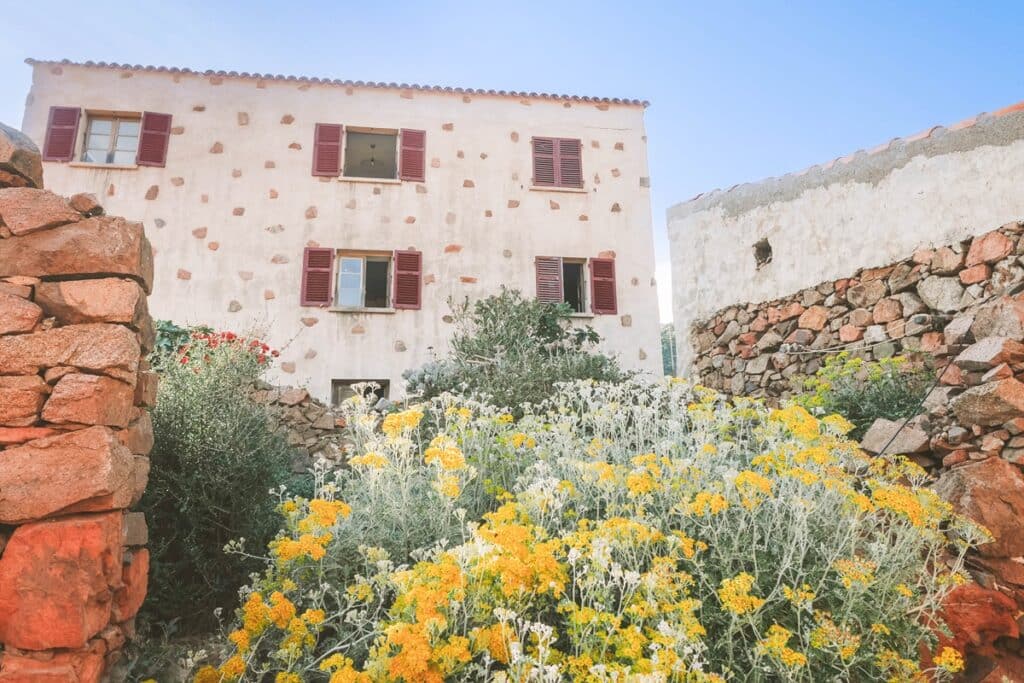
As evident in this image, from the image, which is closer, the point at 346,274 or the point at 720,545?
the point at 720,545

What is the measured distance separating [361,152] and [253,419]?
9.00 metres

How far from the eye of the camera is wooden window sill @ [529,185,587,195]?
37.6 ft

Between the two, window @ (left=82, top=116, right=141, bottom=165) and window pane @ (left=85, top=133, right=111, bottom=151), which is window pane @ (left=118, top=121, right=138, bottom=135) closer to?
window @ (left=82, top=116, right=141, bottom=165)

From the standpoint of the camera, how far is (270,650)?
2.71 m

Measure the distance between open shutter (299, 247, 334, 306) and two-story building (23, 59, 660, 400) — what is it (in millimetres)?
25

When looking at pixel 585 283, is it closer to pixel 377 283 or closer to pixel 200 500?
pixel 377 283

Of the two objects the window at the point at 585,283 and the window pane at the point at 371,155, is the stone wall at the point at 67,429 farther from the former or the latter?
the window pane at the point at 371,155

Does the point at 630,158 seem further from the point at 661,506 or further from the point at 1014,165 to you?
the point at 661,506

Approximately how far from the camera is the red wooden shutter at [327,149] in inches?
433

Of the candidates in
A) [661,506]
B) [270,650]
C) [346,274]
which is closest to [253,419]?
[270,650]

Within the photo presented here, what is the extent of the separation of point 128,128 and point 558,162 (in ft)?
26.1

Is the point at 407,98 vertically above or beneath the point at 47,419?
above

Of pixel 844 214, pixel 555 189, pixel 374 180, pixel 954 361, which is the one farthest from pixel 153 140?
pixel 954 361

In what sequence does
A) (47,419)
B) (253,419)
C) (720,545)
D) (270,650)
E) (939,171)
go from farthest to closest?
(939,171) < (253,419) < (720,545) < (270,650) < (47,419)
